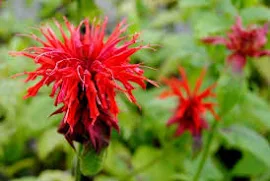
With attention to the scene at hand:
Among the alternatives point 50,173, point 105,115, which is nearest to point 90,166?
point 105,115

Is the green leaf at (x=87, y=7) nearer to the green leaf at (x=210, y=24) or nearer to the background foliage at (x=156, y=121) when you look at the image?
the background foliage at (x=156, y=121)

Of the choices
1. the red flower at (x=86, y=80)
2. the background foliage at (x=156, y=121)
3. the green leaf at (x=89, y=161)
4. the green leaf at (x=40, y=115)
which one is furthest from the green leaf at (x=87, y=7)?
the green leaf at (x=89, y=161)

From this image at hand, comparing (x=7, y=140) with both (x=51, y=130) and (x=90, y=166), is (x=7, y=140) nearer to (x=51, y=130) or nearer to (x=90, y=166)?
(x=51, y=130)

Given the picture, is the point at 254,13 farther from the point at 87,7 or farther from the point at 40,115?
the point at 40,115

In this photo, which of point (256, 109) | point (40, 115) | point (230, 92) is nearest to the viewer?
point (230, 92)

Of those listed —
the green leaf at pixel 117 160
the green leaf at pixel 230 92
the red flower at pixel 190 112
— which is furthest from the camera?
the green leaf at pixel 117 160

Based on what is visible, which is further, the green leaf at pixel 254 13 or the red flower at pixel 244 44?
the green leaf at pixel 254 13

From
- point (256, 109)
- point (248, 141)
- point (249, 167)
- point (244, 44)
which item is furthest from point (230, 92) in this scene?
point (249, 167)
